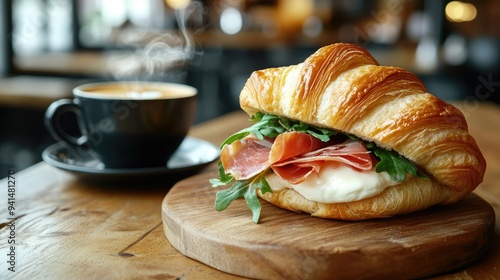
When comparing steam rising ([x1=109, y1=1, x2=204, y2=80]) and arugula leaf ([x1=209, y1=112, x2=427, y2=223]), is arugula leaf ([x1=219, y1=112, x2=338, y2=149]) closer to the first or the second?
arugula leaf ([x1=209, y1=112, x2=427, y2=223])

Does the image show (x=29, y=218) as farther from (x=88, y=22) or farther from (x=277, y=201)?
A: (x=88, y=22)

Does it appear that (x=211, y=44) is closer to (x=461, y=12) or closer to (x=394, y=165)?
(x=461, y=12)

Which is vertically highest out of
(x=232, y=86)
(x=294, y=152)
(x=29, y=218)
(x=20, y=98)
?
(x=294, y=152)

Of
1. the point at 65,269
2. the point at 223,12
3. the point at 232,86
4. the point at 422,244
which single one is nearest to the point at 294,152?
the point at 422,244

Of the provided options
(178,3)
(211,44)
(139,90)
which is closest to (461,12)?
(211,44)

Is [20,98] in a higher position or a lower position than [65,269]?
lower

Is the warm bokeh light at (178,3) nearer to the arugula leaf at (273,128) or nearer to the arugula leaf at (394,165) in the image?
the arugula leaf at (273,128)
